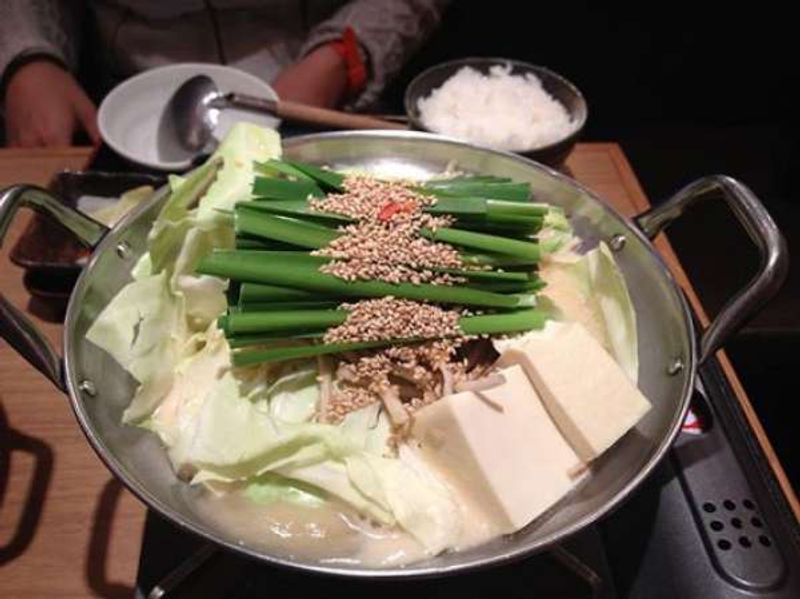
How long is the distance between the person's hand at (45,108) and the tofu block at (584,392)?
1.66 metres

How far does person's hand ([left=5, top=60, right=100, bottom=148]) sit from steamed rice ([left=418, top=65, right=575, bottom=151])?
1028mm

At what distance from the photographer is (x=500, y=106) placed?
6.57 feet

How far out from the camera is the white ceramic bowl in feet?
6.37

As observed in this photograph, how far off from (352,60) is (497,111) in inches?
25.7

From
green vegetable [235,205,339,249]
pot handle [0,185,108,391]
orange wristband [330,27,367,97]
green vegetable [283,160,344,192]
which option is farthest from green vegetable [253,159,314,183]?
orange wristband [330,27,367,97]

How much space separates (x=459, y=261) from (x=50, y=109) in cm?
163

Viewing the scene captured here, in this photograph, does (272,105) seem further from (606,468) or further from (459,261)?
(606,468)

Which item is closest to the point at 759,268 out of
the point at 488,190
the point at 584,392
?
the point at 584,392

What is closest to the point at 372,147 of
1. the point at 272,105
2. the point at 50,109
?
the point at 272,105

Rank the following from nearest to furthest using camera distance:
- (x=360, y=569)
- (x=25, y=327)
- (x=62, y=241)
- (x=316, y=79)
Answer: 1. (x=360, y=569)
2. (x=25, y=327)
3. (x=62, y=241)
4. (x=316, y=79)

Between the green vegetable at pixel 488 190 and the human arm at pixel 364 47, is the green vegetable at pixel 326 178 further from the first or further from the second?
the human arm at pixel 364 47

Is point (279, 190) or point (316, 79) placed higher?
point (279, 190)

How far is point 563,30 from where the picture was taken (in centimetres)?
298

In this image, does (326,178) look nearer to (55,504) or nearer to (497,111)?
(55,504)
